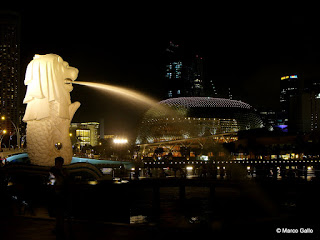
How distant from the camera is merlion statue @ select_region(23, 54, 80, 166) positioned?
23.6m

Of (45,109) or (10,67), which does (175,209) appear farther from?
(10,67)

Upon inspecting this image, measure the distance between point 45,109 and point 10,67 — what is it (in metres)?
115

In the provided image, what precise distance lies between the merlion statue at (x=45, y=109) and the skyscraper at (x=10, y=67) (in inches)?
4033

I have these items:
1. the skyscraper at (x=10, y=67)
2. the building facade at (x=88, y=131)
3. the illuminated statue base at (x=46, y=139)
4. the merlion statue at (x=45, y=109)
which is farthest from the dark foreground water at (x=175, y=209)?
the building facade at (x=88, y=131)

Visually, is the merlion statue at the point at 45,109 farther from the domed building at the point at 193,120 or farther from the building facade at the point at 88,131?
the building facade at the point at 88,131

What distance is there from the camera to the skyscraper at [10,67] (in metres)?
124

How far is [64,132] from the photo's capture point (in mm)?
24766

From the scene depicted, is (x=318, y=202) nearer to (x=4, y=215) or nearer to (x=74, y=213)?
(x=74, y=213)

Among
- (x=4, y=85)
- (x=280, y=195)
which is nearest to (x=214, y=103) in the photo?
(x=4, y=85)

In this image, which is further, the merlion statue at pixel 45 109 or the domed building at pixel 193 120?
the domed building at pixel 193 120

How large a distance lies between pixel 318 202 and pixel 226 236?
1406 cm

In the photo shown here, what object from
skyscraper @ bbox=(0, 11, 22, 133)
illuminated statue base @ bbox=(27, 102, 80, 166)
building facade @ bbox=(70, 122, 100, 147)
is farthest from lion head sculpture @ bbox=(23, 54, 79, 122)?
building facade @ bbox=(70, 122, 100, 147)

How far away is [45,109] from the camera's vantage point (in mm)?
23719

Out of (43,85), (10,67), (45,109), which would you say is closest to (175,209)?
(45,109)
